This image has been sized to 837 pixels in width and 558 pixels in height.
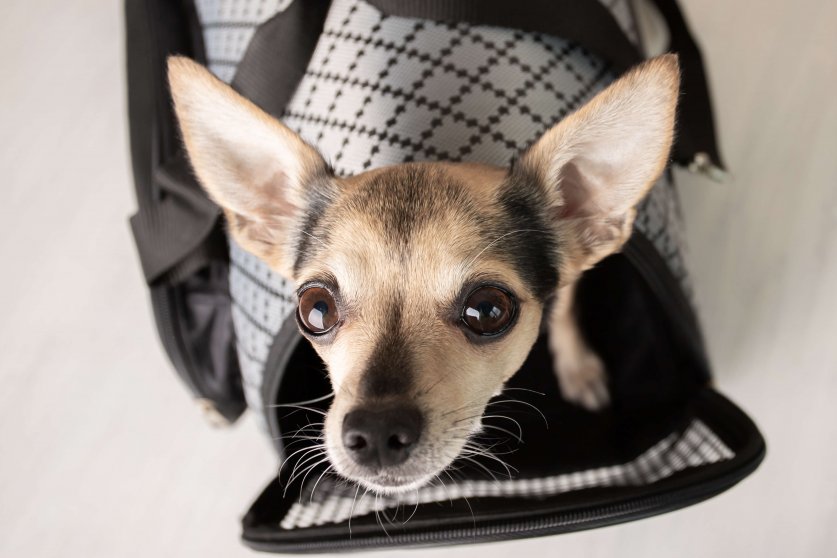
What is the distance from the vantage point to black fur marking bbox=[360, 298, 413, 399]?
1.01 metres

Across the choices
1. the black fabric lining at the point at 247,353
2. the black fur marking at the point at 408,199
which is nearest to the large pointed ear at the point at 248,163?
the black fur marking at the point at 408,199

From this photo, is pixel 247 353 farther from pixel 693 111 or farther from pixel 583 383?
pixel 693 111

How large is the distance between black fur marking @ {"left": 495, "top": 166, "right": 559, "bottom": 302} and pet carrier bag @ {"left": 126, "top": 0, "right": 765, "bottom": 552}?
17 centimetres

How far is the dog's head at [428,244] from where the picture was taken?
1.03 metres

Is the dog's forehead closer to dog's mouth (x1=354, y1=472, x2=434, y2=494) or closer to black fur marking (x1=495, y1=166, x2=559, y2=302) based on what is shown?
black fur marking (x1=495, y1=166, x2=559, y2=302)

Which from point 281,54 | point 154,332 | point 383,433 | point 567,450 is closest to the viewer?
point 383,433

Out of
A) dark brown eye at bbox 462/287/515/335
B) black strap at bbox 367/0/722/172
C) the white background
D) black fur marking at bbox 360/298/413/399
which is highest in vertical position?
black strap at bbox 367/0/722/172

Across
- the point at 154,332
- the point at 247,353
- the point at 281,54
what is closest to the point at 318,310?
the point at 247,353

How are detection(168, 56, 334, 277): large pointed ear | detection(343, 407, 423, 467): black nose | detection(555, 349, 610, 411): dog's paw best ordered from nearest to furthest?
detection(343, 407, 423, 467): black nose → detection(168, 56, 334, 277): large pointed ear → detection(555, 349, 610, 411): dog's paw

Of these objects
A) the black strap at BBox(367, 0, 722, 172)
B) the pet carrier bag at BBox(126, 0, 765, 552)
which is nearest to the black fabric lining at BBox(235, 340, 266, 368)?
the pet carrier bag at BBox(126, 0, 765, 552)

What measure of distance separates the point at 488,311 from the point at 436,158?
358 mm

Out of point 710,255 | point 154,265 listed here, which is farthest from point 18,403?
point 710,255

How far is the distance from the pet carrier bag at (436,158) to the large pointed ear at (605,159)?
0.13 m

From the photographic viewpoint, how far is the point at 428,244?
3.55 feet
